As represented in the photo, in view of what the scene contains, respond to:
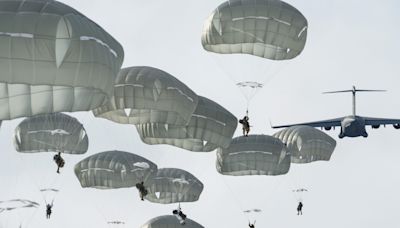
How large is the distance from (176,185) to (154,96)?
1901 centimetres

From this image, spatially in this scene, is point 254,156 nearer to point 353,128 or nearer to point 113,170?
point 113,170

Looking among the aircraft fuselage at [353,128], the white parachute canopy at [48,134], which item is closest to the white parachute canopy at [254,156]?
the white parachute canopy at [48,134]

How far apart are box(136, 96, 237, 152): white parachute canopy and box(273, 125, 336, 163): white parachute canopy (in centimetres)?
1699

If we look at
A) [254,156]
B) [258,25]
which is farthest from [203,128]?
[254,156]

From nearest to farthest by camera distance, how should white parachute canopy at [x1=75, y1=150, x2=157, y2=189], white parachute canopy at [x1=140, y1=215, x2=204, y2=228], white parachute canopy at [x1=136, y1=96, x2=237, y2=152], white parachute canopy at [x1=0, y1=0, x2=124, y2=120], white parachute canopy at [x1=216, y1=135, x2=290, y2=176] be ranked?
white parachute canopy at [x1=0, y1=0, x2=124, y2=120] < white parachute canopy at [x1=136, y1=96, x2=237, y2=152] < white parachute canopy at [x1=75, y1=150, x2=157, y2=189] < white parachute canopy at [x1=216, y1=135, x2=290, y2=176] < white parachute canopy at [x1=140, y1=215, x2=204, y2=228]

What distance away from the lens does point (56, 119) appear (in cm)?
6350

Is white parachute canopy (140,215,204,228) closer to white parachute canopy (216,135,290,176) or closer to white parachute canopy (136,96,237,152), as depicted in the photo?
white parachute canopy (216,135,290,176)

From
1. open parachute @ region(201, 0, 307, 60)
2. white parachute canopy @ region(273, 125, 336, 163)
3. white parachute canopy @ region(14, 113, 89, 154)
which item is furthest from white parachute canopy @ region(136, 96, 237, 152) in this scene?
white parachute canopy @ region(273, 125, 336, 163)

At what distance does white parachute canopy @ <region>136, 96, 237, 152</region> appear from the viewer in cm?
5612

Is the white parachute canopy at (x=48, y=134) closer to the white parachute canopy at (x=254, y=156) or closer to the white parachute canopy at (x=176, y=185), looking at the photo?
the white parachute canopy at (x=176, y=185)

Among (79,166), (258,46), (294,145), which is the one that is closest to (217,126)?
(258,46)

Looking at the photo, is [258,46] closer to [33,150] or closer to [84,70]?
[33,150]

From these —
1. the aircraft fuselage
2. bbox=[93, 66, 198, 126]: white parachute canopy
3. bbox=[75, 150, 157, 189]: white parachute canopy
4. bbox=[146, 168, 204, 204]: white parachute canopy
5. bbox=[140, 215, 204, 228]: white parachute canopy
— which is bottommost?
bbox=[140, 215, 204, 228]: white parachute canopy

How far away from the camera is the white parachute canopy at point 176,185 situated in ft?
224
